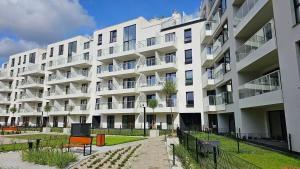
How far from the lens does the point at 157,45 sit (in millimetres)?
33375

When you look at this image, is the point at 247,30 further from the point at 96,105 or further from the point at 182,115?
the point at 96,105

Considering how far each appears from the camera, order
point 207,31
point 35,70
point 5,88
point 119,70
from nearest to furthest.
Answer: point 207,31 < point 119,70 < point 35,70 < point 5,88

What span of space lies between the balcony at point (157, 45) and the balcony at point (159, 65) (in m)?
1.36

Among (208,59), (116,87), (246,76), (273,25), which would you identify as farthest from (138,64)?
(273,25)

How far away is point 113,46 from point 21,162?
31420mm

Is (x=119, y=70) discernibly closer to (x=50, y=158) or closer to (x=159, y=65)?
(x=159, y=65)

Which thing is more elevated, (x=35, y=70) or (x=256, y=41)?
(x=35, y=70)

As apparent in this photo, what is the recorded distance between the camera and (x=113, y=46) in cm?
4022

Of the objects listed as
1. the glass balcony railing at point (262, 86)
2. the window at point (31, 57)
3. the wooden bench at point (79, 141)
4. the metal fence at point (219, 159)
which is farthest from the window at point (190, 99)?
the window at point (31, 57)

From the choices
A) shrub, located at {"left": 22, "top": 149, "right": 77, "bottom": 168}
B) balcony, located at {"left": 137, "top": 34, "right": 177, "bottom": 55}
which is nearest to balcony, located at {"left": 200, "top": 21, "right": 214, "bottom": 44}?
balcony, located at {"left": 137, "top": 34, "right": 177, "bottom": 55}

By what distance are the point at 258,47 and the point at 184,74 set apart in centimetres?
1715

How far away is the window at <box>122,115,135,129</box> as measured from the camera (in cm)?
3562

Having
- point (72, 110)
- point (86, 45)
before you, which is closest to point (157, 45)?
point (86, 45)

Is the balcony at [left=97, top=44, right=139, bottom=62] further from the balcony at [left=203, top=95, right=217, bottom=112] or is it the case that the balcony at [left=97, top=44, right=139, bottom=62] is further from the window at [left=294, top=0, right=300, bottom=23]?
the window at [left=294, top=0, right=300, bottom=23]
